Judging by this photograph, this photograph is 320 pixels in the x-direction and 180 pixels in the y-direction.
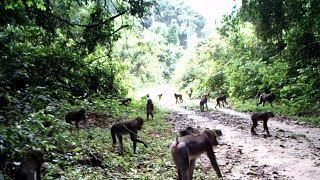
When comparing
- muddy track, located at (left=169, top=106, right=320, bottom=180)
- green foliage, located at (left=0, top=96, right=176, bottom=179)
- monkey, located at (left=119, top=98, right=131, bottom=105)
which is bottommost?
muddy track, located at (left=169, top=106, right=320, bottom=180)

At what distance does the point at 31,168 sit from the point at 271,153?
6.57 metres

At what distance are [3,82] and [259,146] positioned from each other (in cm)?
805

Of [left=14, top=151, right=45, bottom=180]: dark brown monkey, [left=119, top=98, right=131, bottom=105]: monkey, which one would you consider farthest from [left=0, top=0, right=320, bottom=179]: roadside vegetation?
[left=119, top=98, right=131, bottom=105]: monkey

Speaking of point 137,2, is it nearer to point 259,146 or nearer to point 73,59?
point 73,59

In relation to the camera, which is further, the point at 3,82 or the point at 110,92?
the point at 110,92

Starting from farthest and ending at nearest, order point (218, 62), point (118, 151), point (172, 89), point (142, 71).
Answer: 1. point (172, 89)
2. point (142, 71)
3. point (218, 62)
4. point (118, 151)

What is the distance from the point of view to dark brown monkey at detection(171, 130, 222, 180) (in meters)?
5.54

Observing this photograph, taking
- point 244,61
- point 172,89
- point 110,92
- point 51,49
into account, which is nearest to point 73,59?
point 51,49

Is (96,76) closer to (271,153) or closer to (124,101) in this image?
(124,101)

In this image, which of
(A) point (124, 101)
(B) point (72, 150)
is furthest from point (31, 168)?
(A) point (124, 101)

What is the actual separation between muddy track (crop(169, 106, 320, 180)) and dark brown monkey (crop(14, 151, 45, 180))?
3975 mm

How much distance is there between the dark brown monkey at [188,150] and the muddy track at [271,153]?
116cm

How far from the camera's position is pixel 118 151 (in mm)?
8586

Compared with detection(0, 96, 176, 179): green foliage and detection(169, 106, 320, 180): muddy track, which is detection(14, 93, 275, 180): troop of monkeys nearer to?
detection(0, 96, 176, 179): green foliage
